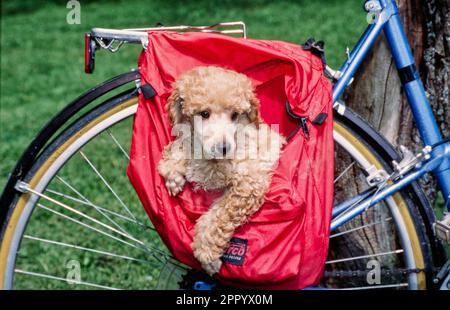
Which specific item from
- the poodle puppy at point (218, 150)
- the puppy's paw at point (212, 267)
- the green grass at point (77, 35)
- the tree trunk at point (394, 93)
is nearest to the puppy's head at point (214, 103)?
the poodle puppy at point (218, 150)

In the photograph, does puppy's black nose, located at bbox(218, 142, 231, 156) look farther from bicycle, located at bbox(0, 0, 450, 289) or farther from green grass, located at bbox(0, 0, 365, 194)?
green grass, located at bbox(0, 0, 365, 194)

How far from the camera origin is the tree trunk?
246 cm

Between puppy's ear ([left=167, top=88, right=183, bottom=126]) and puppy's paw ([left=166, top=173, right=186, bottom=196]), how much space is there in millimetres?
184

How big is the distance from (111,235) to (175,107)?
97 centimetres

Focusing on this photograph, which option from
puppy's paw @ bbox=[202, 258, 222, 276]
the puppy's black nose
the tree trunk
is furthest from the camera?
the tree trunk

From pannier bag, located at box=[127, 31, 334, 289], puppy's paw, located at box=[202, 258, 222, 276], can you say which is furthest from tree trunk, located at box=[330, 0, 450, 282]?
puppy's paw, located at box=[202, 258, 222, 276]

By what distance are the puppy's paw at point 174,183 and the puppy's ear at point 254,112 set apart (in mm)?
310

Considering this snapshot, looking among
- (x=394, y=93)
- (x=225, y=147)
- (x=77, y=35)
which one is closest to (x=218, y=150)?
(x=225, y=147)

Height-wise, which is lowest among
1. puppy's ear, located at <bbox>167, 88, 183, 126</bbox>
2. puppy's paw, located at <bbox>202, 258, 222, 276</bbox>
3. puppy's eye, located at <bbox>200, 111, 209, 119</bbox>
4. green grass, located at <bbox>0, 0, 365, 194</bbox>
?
puppy's paw, located at <bbox>202, 258, 222, 276</bbox>

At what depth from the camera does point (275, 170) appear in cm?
211

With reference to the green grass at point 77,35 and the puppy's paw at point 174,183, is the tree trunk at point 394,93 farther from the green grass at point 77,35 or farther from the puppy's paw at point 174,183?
the green grass at point 77,35

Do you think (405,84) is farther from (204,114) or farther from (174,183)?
(174,183)
